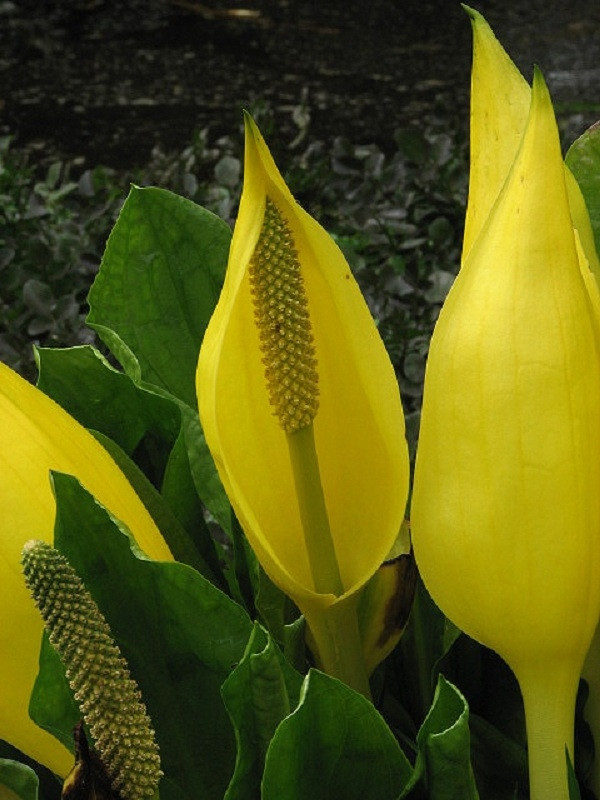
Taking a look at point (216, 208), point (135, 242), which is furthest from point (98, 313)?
point (216, 208)

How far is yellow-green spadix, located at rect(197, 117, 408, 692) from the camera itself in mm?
523

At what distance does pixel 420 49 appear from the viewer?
13.9 ft

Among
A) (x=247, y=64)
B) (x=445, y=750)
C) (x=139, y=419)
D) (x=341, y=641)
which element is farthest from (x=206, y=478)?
(x=247, y=64)

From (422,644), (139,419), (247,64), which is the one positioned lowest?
(247,64)

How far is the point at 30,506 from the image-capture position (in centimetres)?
53

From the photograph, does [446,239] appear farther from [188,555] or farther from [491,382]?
[491,382]

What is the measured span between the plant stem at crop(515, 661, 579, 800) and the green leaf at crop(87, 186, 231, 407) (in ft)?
0.92

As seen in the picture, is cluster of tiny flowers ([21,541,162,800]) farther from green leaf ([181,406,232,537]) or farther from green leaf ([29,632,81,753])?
green leaf ([181,406,232,537])

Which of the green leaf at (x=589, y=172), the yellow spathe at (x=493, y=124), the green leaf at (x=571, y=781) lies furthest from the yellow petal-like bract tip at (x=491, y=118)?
the green leaf at (x=571, y=781)

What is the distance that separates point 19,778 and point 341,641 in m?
0.14

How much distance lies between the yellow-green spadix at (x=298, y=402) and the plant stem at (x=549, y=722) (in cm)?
8

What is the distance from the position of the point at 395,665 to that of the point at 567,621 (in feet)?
0.68

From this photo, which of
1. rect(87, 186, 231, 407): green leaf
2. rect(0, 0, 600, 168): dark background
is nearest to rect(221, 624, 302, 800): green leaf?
rect(87, 186, 231, 407): green leaf

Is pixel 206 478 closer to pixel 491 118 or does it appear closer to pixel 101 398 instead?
pixel 101 398
